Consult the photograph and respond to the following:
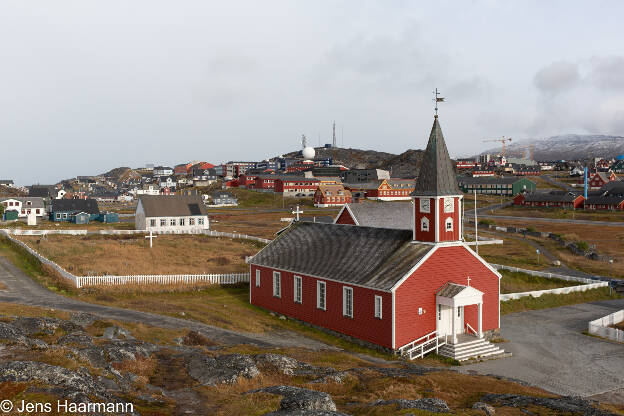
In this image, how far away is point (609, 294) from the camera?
45.8m

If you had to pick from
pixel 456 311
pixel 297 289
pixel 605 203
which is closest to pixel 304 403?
pixel 456 311

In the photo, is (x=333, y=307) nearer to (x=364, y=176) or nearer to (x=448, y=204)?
(x=448, y=204)

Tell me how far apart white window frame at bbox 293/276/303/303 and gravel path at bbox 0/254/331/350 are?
315 cm

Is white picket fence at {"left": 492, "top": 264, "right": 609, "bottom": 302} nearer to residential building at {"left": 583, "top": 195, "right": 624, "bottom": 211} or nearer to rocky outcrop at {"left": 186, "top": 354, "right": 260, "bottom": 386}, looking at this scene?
rocky outcrop at {"left": 186, "top": 354, "right": 260, "bottom": 386}

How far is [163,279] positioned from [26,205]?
9679 cm

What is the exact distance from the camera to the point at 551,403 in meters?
17.7

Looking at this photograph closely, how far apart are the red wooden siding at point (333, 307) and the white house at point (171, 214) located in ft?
150

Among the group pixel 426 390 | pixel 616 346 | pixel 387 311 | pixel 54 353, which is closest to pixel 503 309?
pixel 616 346

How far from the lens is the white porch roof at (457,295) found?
28891 millimetres

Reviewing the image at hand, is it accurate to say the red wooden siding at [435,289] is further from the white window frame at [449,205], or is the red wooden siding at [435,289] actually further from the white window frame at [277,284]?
the white window frame at [277,284]

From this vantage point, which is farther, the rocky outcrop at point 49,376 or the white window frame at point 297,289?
the white window frame at point 297,289

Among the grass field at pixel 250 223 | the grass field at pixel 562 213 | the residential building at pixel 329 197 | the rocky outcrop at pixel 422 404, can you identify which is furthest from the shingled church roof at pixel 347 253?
the residential building at pixel 329 197

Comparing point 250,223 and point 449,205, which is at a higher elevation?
point 449,205

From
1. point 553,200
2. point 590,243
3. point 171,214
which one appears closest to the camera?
point 590,243
